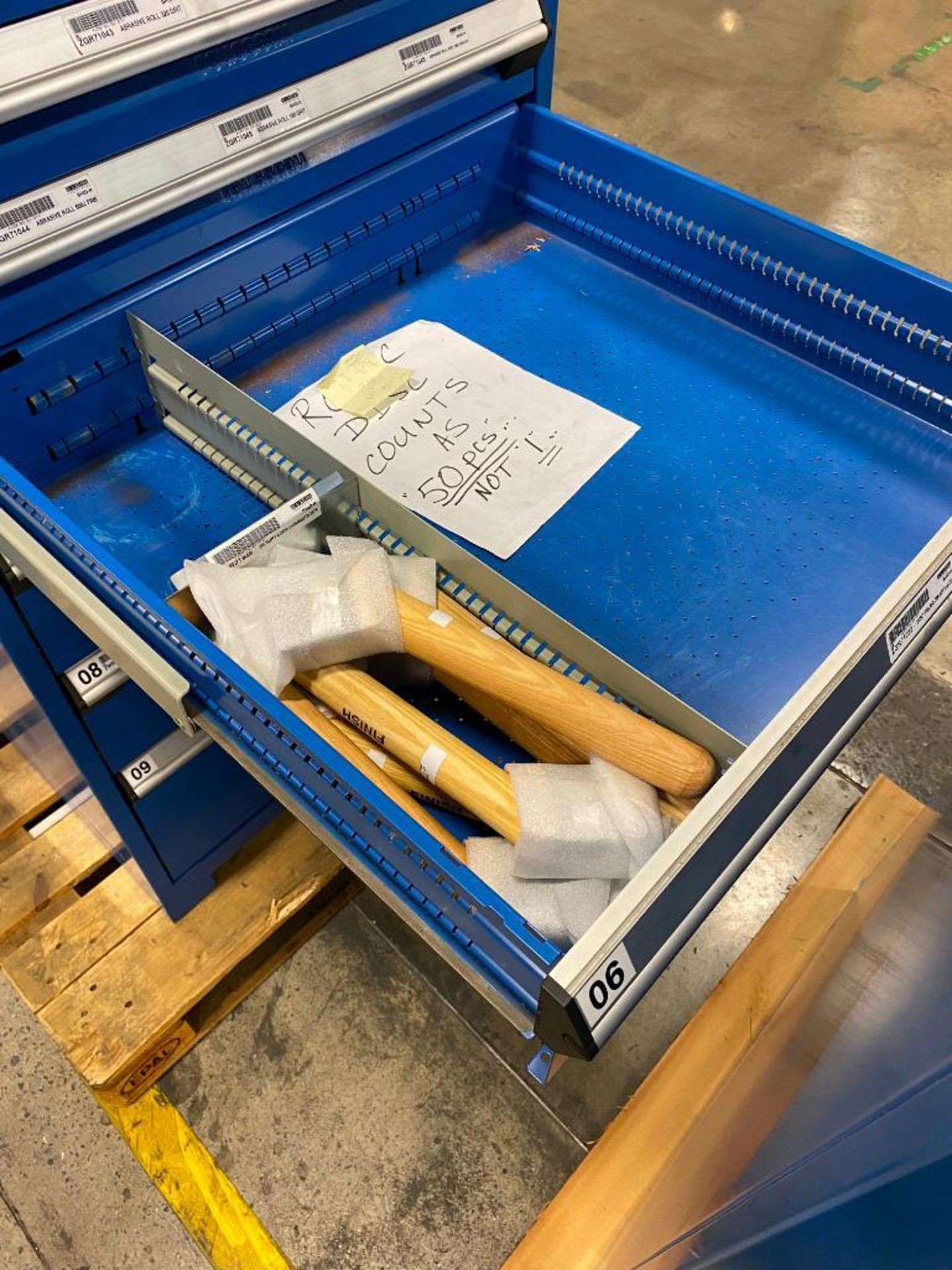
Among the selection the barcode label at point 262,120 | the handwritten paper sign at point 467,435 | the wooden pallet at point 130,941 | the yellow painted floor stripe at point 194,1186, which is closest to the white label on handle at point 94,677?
the handwritten paper sign at point 467,435

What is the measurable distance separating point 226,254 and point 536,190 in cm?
55

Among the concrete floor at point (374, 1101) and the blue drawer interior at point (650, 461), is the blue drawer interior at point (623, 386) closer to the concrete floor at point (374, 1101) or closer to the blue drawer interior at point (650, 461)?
the blue drawer interior at point (650, 461)

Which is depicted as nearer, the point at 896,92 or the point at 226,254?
the point at 226,254

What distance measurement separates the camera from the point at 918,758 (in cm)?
189

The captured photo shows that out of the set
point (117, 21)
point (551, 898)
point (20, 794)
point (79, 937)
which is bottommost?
point (79, 937)

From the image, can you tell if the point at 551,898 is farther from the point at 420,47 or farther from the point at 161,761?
the point at 420,47

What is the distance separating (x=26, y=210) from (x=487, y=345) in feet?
1.94

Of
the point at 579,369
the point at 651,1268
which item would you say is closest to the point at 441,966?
the point at 651,1268

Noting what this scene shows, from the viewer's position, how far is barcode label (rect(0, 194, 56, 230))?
2.88 feet

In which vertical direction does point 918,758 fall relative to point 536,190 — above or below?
below

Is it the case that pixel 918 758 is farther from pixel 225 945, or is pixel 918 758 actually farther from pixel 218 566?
pixel 218 566

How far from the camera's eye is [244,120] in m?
1.02

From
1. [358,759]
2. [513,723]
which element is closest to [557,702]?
[513,723]

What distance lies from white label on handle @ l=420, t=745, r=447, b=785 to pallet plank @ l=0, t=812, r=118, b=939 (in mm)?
872
